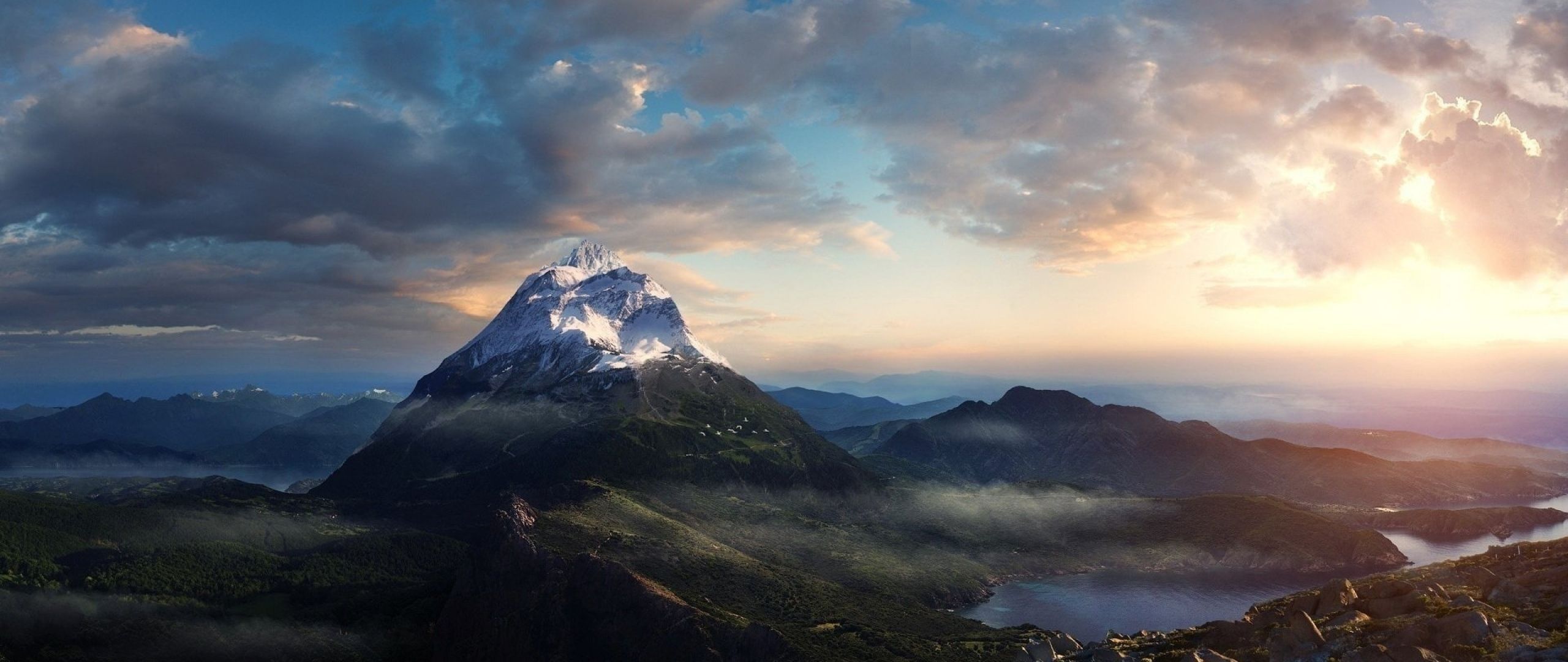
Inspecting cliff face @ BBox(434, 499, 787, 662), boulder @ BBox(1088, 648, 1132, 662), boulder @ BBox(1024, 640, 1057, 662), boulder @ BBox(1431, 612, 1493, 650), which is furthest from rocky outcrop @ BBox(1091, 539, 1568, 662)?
cliff face @ BBox(434, 499, 787, 662)

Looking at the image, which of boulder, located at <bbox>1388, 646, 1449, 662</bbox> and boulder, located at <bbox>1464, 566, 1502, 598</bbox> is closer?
boulder, located at <bbox>1388, 646, 1449, 662</bbox>

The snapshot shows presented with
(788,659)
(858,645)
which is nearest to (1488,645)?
(788,659)

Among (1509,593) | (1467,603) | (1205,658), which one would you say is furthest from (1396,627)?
(1509,593)

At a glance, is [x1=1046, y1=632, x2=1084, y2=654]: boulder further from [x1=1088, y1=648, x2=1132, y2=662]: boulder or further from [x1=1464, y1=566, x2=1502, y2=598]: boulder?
[x1=1464, y1=566, x2=1502, y2=598]: boulder

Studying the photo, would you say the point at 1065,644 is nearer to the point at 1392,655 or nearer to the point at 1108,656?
the point at 1108,656

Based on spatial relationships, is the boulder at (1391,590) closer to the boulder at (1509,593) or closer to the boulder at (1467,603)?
the boulder at (1467,603)

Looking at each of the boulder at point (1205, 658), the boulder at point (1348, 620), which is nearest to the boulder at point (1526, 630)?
the boulder at point (1348, 620)

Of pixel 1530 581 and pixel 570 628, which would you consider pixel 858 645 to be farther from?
pixel 1530 581
